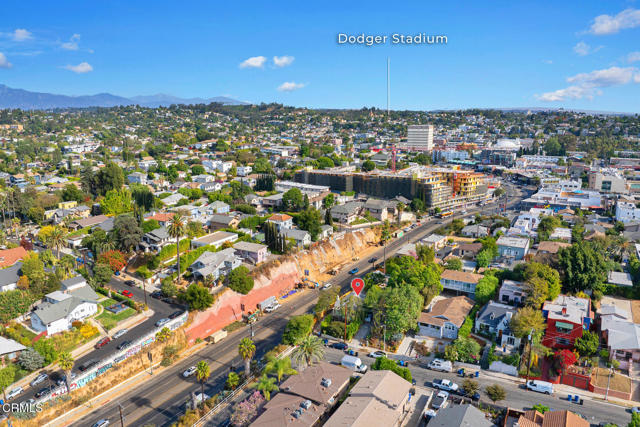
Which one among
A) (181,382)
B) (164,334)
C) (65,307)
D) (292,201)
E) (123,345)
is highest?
(292,201)

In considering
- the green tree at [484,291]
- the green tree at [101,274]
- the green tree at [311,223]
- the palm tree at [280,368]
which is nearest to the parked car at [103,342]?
the green tree at [101,274]

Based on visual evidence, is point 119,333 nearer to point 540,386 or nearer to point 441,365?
point 441,365

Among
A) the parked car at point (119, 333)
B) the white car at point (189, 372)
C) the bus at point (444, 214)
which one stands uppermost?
the bus at point (444, 214)

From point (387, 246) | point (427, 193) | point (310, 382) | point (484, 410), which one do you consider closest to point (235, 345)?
point (310, 382)

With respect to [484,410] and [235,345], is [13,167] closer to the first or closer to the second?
[235,345]

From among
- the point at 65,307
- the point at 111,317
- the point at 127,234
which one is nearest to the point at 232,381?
the point at 111,317

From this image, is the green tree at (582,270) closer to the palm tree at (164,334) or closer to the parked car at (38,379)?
the palm tree at (164,334)
